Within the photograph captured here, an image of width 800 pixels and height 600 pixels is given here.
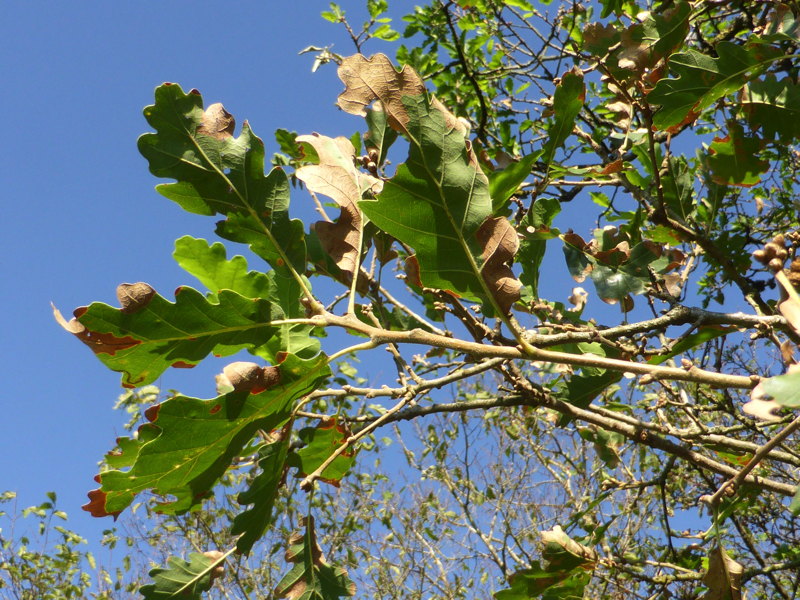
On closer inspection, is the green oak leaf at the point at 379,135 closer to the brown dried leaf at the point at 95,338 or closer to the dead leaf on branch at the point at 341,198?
the dead leaf on branch at the point at 341,198

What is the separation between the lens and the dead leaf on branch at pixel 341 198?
163 cm

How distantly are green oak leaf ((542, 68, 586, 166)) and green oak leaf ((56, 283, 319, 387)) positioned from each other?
0.77 metres

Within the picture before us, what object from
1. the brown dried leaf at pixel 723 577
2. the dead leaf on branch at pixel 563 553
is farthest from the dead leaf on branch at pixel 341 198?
the brown dried leaf at pixel 723 577

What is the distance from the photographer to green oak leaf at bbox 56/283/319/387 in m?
1.28

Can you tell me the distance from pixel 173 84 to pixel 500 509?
806cm

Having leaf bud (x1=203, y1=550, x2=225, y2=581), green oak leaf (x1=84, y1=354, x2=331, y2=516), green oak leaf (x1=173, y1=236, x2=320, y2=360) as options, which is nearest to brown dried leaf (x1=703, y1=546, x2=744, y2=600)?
green oak leaf (x1=84, y1=354, x2=331, y2=516)

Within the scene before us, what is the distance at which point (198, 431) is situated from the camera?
136 cm

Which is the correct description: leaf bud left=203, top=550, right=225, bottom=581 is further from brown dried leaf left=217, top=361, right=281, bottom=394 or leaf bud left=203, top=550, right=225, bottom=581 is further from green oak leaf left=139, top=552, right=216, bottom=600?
brown dried leaf left=217, top=361, right=281, bottom=394

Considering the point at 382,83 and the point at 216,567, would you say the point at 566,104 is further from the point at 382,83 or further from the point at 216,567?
the point at 216,567

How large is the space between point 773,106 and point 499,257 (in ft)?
4.29

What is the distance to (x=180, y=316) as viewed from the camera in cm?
133

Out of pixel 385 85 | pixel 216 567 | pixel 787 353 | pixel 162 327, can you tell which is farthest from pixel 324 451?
pixel 787 353

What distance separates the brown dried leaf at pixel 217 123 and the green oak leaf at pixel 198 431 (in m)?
0.53

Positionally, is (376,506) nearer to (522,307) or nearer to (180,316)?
(522,307)
